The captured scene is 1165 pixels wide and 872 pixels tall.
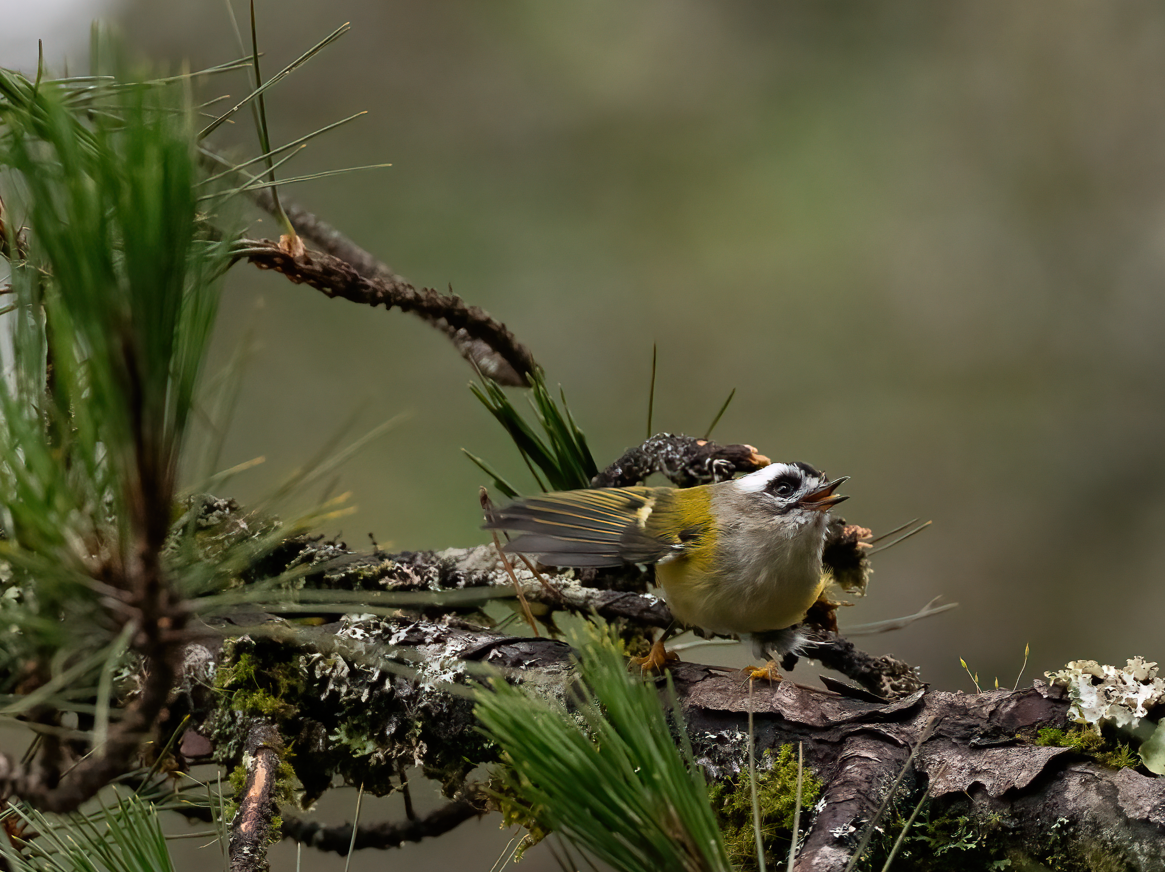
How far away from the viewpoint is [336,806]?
8.26ft

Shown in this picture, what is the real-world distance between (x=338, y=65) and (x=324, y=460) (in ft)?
13.2

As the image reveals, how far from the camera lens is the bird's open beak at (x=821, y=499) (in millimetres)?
1470

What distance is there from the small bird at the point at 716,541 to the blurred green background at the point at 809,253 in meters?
2.12

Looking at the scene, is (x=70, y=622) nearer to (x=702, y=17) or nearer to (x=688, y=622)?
(x=688, y=622)

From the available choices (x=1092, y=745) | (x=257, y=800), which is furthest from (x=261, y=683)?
(x=1092, y=745)

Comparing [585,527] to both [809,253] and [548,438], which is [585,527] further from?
[809,253]

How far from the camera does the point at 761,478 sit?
5.14 feet

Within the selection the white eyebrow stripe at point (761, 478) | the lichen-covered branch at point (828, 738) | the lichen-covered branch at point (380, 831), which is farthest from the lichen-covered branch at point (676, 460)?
the lichen-covered branch at point (380, 831)

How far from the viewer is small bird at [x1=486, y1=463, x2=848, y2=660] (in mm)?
1336

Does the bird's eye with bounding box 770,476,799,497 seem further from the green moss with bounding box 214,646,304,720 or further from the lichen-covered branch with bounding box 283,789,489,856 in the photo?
the green moss with bounding box 214,646,304,720

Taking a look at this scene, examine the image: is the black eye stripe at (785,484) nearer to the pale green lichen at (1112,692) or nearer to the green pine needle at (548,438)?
the green pine needle at (548,438)

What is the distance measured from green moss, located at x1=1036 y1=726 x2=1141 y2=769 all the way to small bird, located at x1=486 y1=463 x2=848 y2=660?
0.48 m

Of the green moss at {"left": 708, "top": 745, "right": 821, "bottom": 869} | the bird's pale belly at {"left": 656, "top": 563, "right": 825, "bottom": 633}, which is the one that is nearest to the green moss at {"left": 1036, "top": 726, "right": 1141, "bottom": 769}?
the green moss at {"left": 708, "top": 745, "right": 821, "bottom": 869}

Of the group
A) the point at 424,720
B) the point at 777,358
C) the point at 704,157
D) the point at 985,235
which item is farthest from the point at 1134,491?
the point at 424,720
